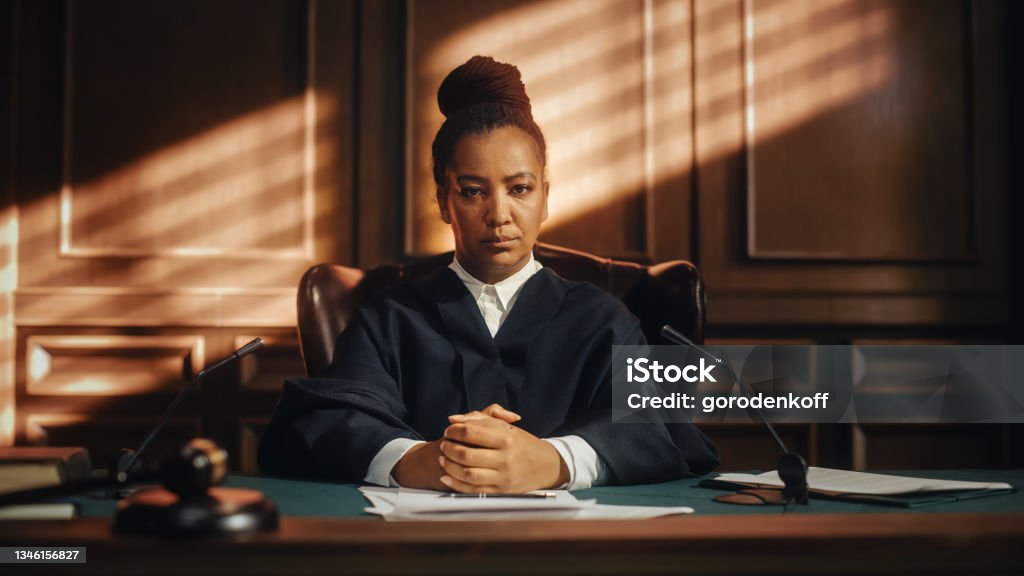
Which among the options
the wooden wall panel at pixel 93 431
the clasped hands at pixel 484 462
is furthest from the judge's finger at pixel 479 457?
the wooden wall panel at pixel 93 431

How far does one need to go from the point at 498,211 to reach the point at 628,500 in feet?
2.12

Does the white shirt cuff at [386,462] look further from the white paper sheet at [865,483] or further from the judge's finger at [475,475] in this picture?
the white paper sheet at [865,483]

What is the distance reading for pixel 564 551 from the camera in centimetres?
66

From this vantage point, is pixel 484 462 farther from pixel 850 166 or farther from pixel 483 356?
pixel 850 166

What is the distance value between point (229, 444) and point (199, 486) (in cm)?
208

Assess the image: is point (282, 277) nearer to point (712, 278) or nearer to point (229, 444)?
point (229, 444)

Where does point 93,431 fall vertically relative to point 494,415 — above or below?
below

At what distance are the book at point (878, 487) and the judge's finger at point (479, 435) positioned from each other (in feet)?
1.01

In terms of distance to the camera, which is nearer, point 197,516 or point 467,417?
point 197,516

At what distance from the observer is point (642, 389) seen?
1.51 metres

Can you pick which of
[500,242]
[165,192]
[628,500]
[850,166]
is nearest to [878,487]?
[628,500]

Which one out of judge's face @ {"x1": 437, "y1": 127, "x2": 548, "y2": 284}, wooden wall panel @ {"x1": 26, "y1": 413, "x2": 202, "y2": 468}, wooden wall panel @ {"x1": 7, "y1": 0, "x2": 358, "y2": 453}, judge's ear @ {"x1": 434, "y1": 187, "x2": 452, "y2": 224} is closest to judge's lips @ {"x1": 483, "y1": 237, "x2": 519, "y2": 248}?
judge's face @ {"x1": 437, "y1": 127, "x2": 548, "y2": 284}

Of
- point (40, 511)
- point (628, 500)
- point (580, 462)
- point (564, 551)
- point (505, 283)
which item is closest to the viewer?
point (564, 551)

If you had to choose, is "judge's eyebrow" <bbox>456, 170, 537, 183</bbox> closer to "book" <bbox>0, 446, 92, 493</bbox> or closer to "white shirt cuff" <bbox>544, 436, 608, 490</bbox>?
"white shirt cuff" <bbox>544, 436, 608, 490</bbox>
